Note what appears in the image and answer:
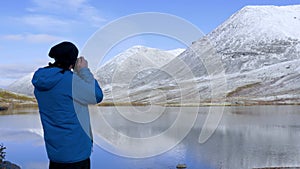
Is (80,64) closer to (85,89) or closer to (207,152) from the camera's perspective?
(85,89)

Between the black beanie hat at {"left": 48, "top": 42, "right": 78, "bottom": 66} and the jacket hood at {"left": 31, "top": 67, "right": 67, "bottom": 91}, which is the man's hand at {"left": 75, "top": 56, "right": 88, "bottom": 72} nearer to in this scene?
the black beanie hat at {"left": 48, "top": 42, "right": 78, "bottom": 66}

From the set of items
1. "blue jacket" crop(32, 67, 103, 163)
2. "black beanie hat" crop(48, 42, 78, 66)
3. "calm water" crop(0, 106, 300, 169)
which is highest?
"black beanie hat" crop(48, 42, 78, 66)

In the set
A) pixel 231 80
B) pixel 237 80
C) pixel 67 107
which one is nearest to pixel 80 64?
pixel 67 107

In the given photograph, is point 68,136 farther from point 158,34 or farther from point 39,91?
point 158,34

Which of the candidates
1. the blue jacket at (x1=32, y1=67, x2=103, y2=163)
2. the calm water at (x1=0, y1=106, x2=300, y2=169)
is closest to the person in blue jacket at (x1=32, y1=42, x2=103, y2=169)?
the blue jacket at (x1=32, y1=67, x2=103, y2=163)

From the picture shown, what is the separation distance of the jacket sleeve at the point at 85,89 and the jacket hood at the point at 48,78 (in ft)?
0.58

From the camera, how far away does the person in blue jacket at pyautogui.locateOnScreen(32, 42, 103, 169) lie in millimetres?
4125

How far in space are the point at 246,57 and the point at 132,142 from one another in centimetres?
16793

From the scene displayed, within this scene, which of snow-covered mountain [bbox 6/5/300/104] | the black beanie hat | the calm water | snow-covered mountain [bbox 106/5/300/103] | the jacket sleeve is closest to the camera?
the jacket sleeve

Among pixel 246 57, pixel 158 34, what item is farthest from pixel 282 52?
pixel 158 34

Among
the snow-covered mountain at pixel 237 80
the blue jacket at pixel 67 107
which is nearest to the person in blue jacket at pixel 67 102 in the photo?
the blue jacket at pixel 67 107

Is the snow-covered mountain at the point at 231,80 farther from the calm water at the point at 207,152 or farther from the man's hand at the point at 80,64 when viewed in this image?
the man's hand at the point at 80,64

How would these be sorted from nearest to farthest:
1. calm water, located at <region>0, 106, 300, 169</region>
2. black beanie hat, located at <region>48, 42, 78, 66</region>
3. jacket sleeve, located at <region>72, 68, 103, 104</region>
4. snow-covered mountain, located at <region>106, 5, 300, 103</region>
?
jacket sleeve, located at <region>72, 68, 103, 104</region> < black beanie hat, located at <region>48, 42, 78, 66</region> < calm water, located at <region>0, 106, 300, 169</region> < snow-covered mountain, located at <region>106, 5, 300, 103</region>

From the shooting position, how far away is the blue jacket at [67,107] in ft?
13.5
